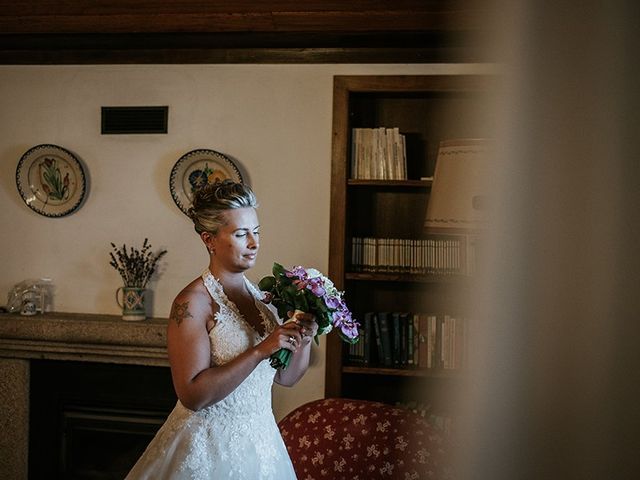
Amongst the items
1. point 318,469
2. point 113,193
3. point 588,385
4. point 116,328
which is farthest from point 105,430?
point 588,385

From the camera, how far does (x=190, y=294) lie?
175 cm

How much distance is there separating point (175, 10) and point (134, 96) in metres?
0.63

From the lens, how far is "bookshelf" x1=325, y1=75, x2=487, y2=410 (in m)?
2.94

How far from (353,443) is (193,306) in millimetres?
935

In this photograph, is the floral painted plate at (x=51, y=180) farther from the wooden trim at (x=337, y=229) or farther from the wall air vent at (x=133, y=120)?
the wooden trim at (x=337, y=229)

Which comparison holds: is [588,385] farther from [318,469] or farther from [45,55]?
[45,55]

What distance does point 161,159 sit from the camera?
10.7 ft

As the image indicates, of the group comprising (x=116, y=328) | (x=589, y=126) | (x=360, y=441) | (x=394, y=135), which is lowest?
(x=360, y=441)

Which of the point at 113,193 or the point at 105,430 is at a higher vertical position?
the point at 113,193

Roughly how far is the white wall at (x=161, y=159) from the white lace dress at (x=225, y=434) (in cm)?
133

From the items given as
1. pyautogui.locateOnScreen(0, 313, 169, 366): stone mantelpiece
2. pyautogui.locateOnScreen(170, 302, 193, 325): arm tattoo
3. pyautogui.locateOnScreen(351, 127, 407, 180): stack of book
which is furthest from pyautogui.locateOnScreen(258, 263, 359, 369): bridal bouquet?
pyautogui.locateOnScreen(0, 313, 169, 366): stone mantelpiece

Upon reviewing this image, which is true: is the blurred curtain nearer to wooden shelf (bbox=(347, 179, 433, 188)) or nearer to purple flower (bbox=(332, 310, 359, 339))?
purple flower (bbox=(332, 310, 359, 339))

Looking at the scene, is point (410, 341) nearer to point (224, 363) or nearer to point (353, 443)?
point (353, 443)

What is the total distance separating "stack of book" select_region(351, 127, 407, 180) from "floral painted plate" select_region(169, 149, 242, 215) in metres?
0.60
